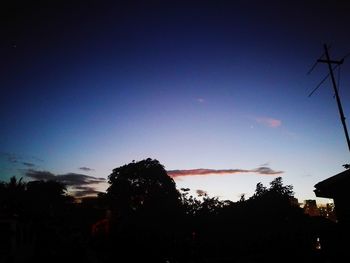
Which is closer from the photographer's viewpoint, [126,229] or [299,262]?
[299,262]

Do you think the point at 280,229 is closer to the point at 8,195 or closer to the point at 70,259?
the point at 70,259

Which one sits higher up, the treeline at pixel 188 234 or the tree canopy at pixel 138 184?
the tree canopy at pixel 138 184

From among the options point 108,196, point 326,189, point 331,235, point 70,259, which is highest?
point 108,196

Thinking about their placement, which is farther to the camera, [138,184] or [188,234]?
[138,184]

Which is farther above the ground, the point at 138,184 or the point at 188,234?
the point at 138,184

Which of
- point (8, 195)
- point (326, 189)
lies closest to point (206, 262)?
point (326, 189)

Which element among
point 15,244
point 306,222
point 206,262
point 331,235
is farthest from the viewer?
point 306,222

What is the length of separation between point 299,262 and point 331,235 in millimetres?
6882

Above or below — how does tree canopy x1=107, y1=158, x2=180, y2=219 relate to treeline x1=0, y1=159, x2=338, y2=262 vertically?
above

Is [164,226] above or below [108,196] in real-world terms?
below

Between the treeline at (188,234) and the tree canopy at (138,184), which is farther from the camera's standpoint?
the tree canopy at (138,184)

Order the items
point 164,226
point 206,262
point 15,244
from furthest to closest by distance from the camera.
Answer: point 164,226 → point 15,244 → point 206,262

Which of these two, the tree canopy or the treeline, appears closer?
the treeline

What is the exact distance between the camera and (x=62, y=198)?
2574 inches
